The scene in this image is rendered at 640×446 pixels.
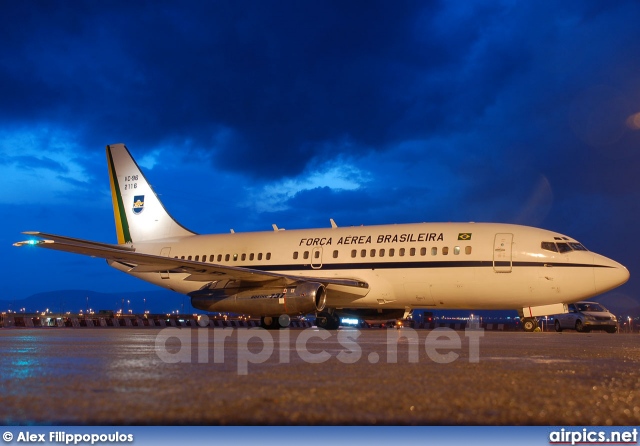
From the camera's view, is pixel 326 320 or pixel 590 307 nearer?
pixel 326 320

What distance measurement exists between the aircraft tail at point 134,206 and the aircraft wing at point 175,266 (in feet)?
18.9

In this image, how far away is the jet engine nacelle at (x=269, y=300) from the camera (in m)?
19.7

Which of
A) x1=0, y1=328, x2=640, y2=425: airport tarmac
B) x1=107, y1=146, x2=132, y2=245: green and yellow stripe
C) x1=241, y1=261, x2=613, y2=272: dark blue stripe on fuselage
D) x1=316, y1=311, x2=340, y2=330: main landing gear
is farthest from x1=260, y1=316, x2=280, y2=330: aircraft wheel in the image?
x1=0, y1=328, x2=640, y2=425: airport tarmac

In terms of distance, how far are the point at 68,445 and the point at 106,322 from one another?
97.9 ft

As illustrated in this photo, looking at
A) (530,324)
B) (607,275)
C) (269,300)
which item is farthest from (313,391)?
(530,324)

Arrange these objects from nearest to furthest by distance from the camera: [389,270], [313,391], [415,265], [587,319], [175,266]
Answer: [313,391] → [175,266] → [415,265] → [389,270] → [587,319]

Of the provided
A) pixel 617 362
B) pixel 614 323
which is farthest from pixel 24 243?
pixel 614 323

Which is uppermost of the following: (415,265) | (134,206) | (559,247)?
(134,206)

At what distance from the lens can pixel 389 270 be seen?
21375 mm

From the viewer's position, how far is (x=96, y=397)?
3914 millimetres

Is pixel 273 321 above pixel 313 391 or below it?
below

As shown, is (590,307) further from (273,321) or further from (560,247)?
(273,321)

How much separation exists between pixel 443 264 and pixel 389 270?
1812mm

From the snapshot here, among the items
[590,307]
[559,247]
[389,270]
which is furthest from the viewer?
[590,307]
